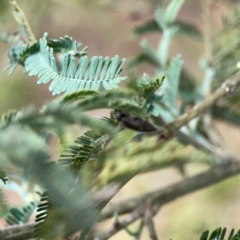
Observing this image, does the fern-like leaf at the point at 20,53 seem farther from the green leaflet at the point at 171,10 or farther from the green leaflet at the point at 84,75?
the green leaflet at the point at 171,10

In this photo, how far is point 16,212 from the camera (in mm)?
348

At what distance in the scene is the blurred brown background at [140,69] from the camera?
32.3 inches

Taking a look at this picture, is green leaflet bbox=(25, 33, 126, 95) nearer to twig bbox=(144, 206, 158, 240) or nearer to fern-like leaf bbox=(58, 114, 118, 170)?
fern-like leaf bbox=(58, 114, 118, 170)

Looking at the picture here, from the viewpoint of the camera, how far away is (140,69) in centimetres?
111

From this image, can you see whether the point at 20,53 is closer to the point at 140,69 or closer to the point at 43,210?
the point at 43,210

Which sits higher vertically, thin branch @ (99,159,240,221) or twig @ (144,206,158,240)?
thin branch @ (99,159,240,221)

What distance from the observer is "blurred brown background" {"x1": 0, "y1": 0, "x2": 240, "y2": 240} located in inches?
32.3

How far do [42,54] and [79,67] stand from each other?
0.04 m

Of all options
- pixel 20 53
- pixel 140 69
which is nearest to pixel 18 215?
pixel 20 53

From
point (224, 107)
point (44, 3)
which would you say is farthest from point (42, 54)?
point (44, 3)

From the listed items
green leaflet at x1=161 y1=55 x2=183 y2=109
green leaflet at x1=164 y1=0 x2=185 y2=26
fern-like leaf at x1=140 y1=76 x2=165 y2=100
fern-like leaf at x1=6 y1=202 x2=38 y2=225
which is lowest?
fern-like leaf at x1=6 y1=202 x2=38 y2=225

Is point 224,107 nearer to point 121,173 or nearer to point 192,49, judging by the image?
point 121,173

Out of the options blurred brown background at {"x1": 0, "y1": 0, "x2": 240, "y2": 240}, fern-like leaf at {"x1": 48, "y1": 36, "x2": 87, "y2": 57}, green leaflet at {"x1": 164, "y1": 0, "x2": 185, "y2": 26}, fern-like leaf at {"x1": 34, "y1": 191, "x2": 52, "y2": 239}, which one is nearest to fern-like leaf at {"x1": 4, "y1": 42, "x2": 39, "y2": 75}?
fern-like leaf at {"x1": 48, "y1": 36, "x2": 87, "y2": 57}

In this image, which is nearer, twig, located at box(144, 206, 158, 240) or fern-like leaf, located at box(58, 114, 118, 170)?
fern-like leaf, located at box(58, 114, 118, 170)
